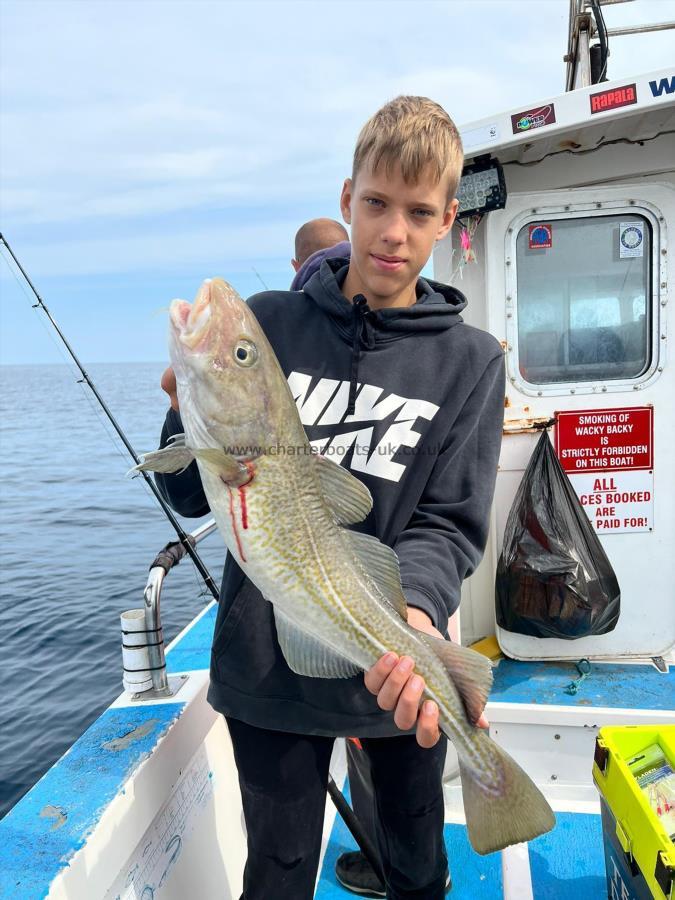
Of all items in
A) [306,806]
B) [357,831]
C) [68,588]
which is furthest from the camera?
[68,588]

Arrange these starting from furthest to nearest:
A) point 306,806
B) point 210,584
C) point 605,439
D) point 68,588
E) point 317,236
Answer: point 68,588, point 317,236, point 605,439, point 210,584, point 306,806

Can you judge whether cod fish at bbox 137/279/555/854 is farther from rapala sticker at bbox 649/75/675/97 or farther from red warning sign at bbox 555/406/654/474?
rapala sticker at bbox 649/75/675/97

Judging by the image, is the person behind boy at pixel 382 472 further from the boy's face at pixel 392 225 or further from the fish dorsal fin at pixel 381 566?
the fish dorsal fin at pixel 381 566

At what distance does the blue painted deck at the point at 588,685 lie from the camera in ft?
13.1

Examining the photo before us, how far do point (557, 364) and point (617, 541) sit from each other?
1218 millimetres

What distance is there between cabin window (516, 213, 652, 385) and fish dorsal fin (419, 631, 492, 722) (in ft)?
9.60

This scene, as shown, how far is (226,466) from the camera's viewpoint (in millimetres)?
1796

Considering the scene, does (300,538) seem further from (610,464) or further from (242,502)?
(610,464)

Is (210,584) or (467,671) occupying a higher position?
(467,671)

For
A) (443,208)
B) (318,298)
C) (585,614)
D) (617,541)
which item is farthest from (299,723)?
(617,541)

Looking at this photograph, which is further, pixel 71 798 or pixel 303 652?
pixel 71 798

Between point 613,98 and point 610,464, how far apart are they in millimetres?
2147

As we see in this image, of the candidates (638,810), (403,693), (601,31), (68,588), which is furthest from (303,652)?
(68,588)

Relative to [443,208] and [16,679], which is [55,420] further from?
[443,208]
